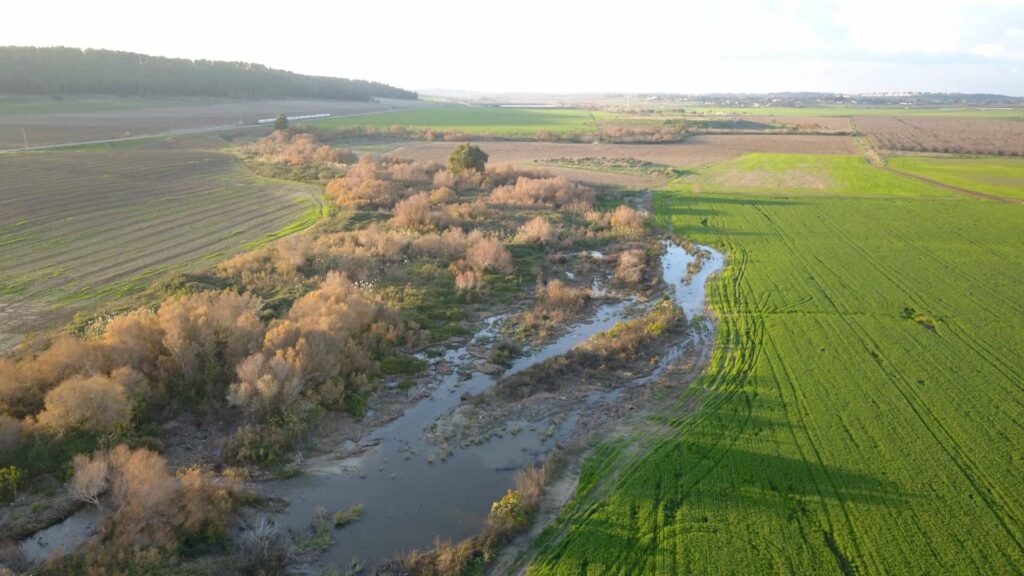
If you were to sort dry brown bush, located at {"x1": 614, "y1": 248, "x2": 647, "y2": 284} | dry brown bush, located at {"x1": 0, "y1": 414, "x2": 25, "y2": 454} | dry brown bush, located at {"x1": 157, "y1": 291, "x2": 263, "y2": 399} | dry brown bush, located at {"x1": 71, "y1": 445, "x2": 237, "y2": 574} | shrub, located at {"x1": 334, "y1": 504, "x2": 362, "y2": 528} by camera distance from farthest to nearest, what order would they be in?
dry brown bush, located at {"x1": 614, "y1": 248, "x2": 647, "y2": 284} < dry brown bush, located at {"x1": 157, "y1": 291, "x2": 263, "y2": 399} < dry brown bush, located at {"x1": 0, "y1": 414, "x2": 25, "y2": 454} < shrub, located at {"x1": 334, "y1": 504, "x2": 362, "y2": 528} < dry brown bush, located at {"x1": 71, "y1": 445, "x2": 237, "y2": 574}

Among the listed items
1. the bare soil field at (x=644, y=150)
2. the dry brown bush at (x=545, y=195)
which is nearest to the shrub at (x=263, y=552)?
the dry brown bush at (x=545, y=195)

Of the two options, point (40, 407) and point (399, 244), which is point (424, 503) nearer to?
point (40, 407)

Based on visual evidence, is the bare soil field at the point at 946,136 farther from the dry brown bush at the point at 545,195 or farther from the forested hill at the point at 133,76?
the forested hill at the point at 133,76

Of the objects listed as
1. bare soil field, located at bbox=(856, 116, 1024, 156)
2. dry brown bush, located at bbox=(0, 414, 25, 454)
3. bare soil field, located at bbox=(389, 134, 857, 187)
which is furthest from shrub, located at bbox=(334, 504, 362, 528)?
bare soil field, located at bbox=(856, 116, 1024, 156)

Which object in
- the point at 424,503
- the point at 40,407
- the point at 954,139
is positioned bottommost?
the point at 424,503

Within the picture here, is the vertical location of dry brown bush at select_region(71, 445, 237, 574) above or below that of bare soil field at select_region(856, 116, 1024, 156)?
below

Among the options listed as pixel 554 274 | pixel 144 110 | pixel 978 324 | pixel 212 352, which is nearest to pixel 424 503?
pixel 212 352

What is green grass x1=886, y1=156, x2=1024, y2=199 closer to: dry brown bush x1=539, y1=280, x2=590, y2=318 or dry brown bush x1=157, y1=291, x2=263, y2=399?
dry brown bush x1=539, y1=280, x2=590, y2=318
